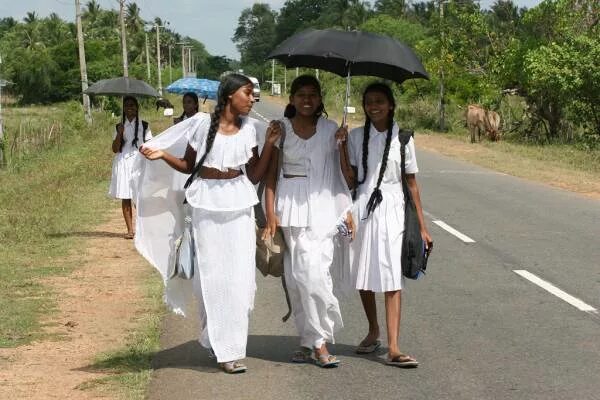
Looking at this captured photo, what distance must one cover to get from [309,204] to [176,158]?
32.8 inches

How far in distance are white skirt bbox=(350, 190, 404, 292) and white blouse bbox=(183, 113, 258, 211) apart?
719mm

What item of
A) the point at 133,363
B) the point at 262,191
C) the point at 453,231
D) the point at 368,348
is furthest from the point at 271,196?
the point at 453,231

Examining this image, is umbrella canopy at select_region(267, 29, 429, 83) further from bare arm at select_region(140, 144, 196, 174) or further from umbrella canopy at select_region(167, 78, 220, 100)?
umbrella canopy at select_region(167, 78, 220, 100)

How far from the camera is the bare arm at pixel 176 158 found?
5758mm

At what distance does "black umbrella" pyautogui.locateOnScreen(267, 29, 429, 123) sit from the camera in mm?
5535

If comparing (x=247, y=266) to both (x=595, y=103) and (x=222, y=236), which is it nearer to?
(x=222, y=236)

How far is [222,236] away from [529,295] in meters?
3.41

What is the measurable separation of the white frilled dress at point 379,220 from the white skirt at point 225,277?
0.70 metres

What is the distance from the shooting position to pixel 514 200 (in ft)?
49.5

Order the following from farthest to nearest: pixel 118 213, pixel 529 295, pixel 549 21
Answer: pixel 549 21 → pixel 118 213 → pixel 529 295

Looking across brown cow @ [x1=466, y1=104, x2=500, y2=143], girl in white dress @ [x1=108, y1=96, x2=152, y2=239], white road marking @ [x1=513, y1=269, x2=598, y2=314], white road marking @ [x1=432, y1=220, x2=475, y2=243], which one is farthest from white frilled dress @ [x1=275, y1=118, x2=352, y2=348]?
brown cow @ [x1=466, y1=104, x2=500, y2=143]

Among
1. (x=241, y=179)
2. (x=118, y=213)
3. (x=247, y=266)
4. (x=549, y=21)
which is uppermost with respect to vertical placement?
(x=549, y=21)

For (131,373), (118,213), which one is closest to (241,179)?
(131,373)

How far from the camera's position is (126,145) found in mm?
11750
